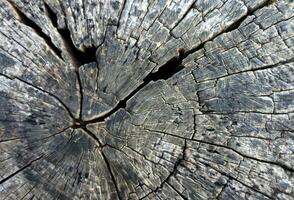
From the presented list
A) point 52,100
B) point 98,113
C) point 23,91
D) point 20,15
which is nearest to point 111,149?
point 98,113

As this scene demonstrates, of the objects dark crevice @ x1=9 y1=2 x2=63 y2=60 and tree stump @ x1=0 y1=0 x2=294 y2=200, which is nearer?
tree stump @ x1=0 y1=0 x2=294 y2=200

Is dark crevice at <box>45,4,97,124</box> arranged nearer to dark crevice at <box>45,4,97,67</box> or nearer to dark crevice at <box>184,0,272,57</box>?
dark crevice at <box>45,4,97,67</box>

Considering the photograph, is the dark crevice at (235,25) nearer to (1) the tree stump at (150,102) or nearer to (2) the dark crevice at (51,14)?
(1) the tree stump at (150,102)

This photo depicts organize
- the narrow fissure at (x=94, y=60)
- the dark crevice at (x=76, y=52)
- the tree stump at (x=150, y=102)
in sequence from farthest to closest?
the dark crevice at (x=76, y=52), the narrow fissure at (x=94, y=60), the tree stump at (x=150, y=102)

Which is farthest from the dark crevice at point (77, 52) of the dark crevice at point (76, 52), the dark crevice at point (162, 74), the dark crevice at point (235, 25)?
the dark crevice at point (235, 25)

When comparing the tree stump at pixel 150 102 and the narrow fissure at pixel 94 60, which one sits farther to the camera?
the narrow fissure at pixel 94 60

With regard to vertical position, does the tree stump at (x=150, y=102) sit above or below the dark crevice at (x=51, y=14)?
below

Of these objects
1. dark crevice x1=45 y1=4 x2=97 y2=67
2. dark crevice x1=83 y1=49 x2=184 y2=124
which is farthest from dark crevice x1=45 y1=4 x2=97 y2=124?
dark crevice x1=83 y1=49 x2=184 y2=124
